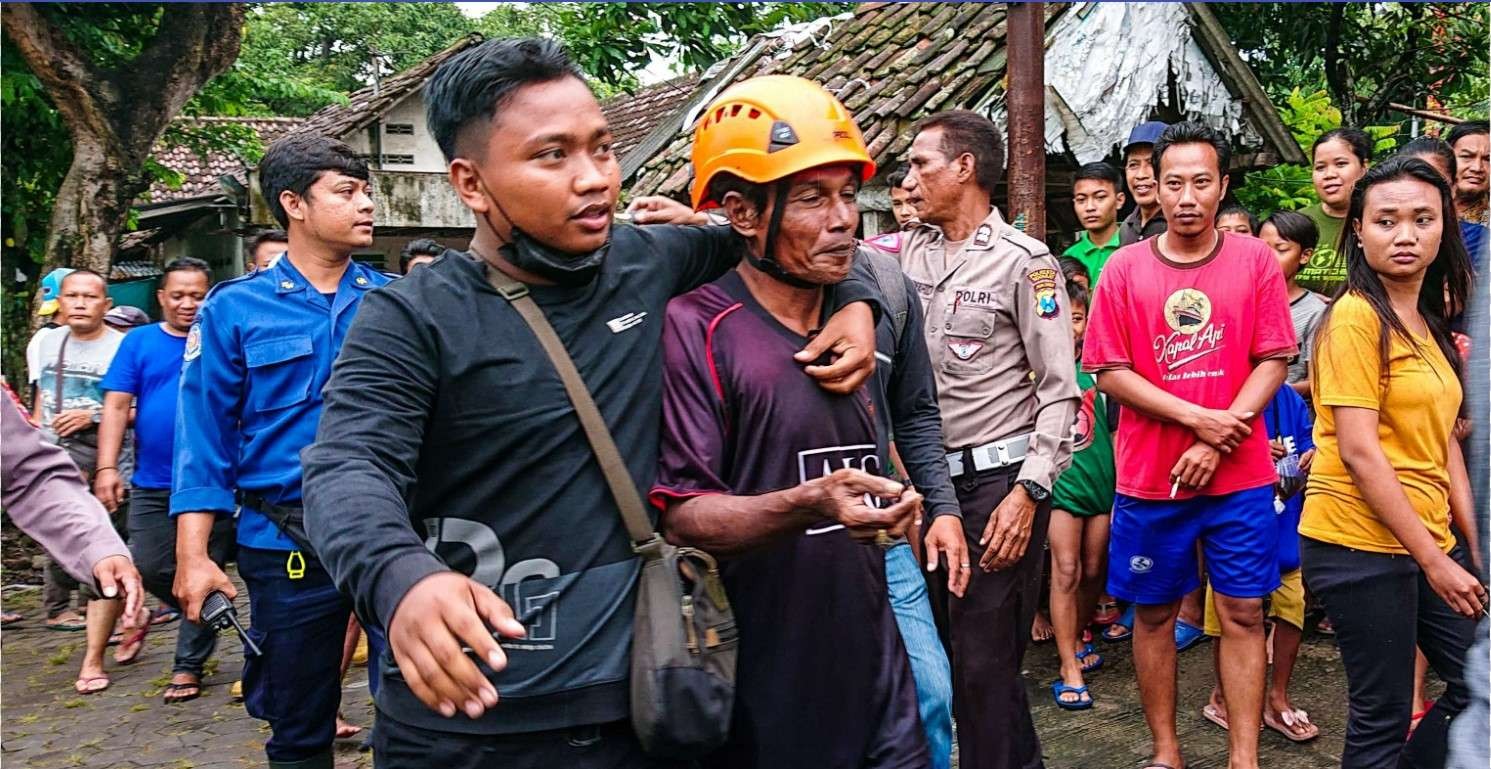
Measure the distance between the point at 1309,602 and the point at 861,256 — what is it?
478 centimetres

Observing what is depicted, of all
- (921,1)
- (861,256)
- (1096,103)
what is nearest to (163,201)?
(921,1)

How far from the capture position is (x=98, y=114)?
35.3 ft

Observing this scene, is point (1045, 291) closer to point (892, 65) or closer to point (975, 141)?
point (975, 141)

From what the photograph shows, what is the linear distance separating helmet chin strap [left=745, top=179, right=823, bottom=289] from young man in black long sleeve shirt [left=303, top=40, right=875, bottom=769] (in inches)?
14.7

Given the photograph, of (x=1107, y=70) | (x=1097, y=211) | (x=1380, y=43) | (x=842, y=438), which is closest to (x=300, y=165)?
(x=842, y=438)

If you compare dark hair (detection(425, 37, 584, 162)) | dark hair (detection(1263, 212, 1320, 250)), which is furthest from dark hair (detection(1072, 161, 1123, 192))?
dark hair (detection(425, 37, 584, 162))

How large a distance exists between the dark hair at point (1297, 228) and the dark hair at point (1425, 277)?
6.47 feet

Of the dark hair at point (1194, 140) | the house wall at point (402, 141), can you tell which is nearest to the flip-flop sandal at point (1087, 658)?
the dark hair at point (1194, 140)

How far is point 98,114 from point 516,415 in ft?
33.2

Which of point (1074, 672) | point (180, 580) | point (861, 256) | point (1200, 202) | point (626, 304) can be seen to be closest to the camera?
point (626, 304)

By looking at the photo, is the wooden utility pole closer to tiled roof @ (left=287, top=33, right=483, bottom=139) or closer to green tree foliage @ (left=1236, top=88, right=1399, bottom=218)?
green tree foliage @ (left=1236, top=88, right=1399, bottom=218)

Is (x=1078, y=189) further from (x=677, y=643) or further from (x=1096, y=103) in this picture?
(x=677, y=643)

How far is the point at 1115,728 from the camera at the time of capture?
540 cm

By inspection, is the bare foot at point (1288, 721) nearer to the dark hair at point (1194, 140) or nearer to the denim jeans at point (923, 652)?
the dark hair at point (1194, 140)
